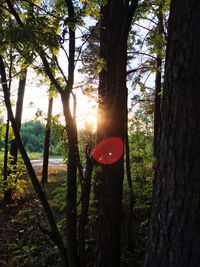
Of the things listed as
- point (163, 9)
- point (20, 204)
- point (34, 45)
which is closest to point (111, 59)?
point (34, 45)

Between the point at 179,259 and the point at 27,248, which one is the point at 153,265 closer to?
the point at 179,259

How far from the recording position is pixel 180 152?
3.46 feet

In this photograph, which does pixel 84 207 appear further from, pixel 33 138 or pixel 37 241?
pixel 33 138

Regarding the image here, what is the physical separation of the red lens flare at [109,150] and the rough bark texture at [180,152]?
907 millimetres

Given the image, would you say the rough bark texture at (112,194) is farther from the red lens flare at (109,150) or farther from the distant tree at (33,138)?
the distant tree at (33,138)

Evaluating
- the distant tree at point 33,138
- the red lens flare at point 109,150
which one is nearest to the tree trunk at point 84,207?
the red lens flare at point 109,150

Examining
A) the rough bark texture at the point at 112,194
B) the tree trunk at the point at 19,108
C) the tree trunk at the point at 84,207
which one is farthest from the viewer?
the tree trunk at the point at 19,108

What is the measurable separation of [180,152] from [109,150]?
1045mm

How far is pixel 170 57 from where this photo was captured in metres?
1.17

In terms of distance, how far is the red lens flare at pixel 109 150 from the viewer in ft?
6.66

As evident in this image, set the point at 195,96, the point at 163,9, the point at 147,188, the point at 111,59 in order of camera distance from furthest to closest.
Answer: the point at 147,188
the point at 163,9
the point at 111,59
the point at 195,96

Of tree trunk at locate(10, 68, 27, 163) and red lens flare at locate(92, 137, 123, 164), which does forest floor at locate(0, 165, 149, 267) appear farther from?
tree trunk at locate(10, 68, 27, 163)

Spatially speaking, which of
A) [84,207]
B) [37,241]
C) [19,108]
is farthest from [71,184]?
[19,108]

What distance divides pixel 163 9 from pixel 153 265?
4.27m
